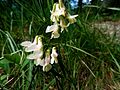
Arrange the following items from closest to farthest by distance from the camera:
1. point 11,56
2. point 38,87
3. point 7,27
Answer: point 11,56
point 38,87
point 7,27

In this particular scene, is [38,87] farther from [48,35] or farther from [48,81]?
[48,35]

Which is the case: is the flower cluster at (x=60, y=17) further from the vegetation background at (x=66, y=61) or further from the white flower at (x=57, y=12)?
the vegetation background at (x=66, y=61)

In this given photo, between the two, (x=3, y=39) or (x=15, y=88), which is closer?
(x=15, y=88)

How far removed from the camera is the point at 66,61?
4.94 feet

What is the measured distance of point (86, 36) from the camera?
169cm

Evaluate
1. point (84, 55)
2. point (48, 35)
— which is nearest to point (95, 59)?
point (84, 55)

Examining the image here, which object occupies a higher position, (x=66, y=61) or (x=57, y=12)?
(x=57, y=12)

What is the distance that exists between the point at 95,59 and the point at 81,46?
123 mm

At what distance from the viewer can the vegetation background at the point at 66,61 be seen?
130cm

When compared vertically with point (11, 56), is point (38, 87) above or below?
below

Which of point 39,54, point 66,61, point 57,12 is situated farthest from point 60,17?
point 66,61

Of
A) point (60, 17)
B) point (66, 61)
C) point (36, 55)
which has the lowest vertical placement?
point (66, 61)

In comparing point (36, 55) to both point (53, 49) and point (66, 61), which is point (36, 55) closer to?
point (53, 49)

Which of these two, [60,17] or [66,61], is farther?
[66,61]
